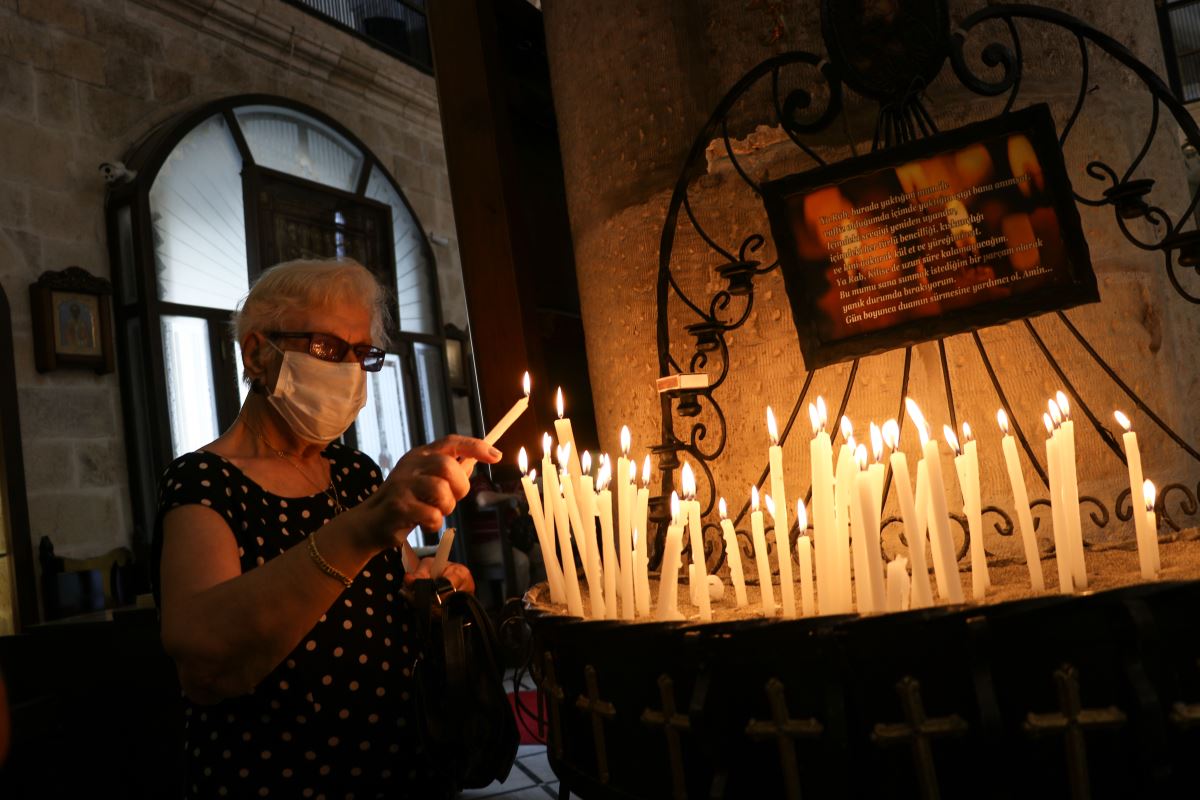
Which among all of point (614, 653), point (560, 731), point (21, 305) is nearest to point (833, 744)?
point (614, 653)

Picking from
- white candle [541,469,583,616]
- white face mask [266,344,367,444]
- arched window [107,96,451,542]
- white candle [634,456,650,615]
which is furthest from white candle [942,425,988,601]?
arched window [107,96,451,542]

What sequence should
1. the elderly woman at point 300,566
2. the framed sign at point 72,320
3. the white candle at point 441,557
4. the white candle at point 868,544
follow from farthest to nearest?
the framed sign at point 72,320
the white candle at point 441,557
the elderly woman at point 300,566
the white candle at point 868,544

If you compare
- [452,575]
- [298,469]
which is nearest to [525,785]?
[452,575]

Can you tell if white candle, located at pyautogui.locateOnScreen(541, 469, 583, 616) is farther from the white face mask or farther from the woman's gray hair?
the woman's gray hair

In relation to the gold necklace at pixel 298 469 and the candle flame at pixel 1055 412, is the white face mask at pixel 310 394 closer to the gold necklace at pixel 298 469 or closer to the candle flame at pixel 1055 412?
the gold necklace at pixel 298 469

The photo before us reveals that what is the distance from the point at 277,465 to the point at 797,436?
1073 millimetres

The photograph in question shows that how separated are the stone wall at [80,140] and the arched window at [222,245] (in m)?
0.17

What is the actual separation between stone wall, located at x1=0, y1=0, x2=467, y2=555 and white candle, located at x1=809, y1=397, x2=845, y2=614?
559cm

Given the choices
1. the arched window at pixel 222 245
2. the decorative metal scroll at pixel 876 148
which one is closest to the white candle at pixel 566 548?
the decorative metal scroll at pixel 876 148

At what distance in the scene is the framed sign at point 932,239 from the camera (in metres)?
1.75

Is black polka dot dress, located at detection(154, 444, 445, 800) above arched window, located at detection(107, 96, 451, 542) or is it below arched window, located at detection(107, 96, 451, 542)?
below

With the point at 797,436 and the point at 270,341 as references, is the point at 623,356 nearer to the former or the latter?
the point at 797,436

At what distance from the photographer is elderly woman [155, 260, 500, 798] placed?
1.40 metres

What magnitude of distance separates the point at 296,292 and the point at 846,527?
3.51 ft
